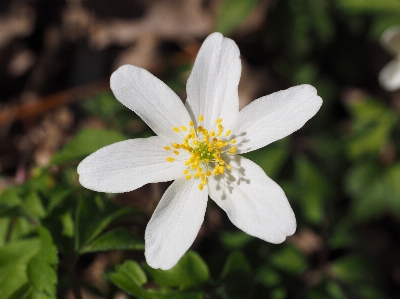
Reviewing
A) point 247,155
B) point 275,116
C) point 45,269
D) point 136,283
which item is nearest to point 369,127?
point 247,155

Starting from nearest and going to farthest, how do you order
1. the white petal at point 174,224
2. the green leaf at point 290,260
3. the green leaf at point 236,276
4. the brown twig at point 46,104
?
the white petal at point 174,224
the green leaf at point 236,276
the green leaf at point 290,260
the brown twig at point 46,104

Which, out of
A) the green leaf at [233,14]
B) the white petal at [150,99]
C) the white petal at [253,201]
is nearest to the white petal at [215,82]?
the white petal at [150,99]

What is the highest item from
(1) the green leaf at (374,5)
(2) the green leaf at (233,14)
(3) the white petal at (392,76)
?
(1) the green leaf at (374,5)

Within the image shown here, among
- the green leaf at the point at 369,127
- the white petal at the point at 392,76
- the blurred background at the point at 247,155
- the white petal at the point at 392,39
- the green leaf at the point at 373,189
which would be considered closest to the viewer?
the blurred background at the point at 247,155

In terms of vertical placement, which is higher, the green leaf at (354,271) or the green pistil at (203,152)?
the green pistil at (203,152)

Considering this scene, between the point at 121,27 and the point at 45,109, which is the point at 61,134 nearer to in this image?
the point at 45,109

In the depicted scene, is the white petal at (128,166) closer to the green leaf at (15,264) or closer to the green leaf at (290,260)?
the green leaf at (15,264)
